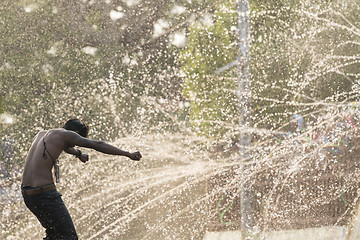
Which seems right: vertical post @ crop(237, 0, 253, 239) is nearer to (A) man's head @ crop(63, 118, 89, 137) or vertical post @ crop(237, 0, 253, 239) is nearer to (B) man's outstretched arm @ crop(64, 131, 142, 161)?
(A) man's head @ crop(63, 118, 89, 137)

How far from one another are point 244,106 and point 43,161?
6.61 metres

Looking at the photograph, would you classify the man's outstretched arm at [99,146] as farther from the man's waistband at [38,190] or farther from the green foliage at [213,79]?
the green foliage at [213,79]

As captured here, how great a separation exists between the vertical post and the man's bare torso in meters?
4.59

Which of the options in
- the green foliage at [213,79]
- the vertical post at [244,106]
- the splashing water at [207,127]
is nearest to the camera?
the vertical post at [244,106]

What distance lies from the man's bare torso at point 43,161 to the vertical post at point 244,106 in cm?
459

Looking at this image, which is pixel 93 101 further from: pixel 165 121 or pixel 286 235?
pixel 286 235

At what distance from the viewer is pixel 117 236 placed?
9.66 meters

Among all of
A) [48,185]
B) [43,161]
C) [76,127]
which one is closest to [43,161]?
[43,161]

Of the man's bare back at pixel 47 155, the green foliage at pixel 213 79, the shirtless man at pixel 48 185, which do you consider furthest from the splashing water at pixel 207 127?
the man's bare back at pixel 47 155

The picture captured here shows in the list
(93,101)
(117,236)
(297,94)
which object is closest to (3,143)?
(93,101)

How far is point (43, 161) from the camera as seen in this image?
4.19 meters

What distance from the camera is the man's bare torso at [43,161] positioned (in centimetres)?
416

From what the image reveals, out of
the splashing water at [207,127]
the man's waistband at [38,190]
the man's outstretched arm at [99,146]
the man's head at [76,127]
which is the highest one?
the man's head at [76,127]

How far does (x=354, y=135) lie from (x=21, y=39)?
26.4 ft
